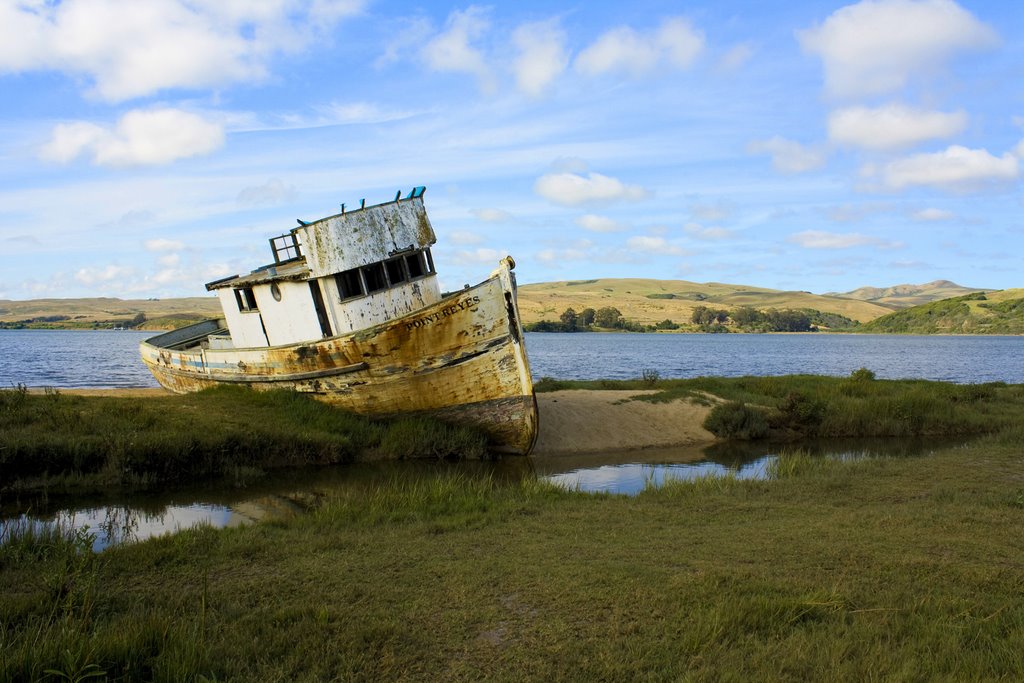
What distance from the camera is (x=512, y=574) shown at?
621 centimetres

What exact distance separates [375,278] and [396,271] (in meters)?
0.58

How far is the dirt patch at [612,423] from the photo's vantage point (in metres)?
16.7

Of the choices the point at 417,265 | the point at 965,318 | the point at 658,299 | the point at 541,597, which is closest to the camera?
the point at 541,597

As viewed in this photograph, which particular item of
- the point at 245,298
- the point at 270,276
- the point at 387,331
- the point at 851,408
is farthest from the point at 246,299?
the point at 851,408

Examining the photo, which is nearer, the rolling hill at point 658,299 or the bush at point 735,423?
the bush at point 735,423

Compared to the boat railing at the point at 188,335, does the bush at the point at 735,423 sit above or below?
below

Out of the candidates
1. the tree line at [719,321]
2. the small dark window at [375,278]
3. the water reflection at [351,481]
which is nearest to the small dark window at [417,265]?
the small dark window at [375,278]

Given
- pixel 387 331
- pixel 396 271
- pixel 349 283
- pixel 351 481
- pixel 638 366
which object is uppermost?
pixel 396 271

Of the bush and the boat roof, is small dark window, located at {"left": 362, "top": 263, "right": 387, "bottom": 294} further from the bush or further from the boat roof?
the bush

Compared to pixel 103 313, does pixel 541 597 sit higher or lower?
lower

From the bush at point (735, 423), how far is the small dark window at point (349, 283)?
925 centimetres

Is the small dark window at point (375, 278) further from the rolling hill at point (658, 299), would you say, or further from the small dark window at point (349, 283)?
the rolling hill at point (658, 299)

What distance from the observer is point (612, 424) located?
17.7 meters

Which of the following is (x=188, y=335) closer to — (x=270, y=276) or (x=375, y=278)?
(x=270, y=276)
